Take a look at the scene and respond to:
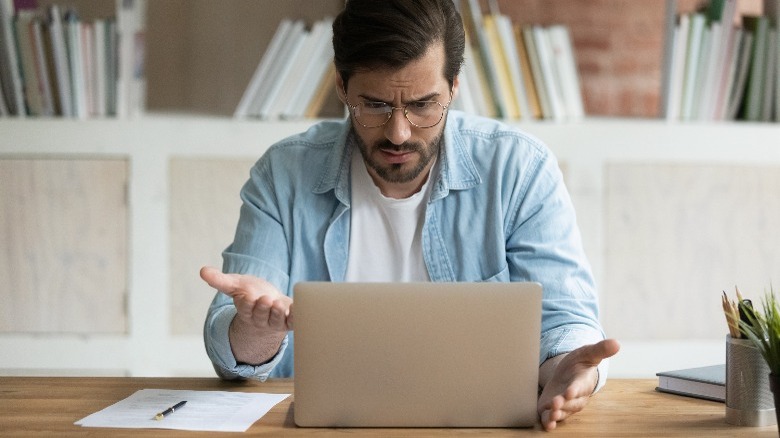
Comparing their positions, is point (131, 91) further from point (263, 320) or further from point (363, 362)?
point (363, 362)

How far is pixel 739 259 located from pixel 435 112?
4.97 feet

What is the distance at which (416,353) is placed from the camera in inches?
50.7

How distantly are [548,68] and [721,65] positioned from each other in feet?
1.75

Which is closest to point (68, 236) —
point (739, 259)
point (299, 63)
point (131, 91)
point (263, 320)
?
point (131, 91)

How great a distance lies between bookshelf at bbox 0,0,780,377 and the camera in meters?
2.79

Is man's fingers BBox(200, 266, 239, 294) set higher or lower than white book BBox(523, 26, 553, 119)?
lower

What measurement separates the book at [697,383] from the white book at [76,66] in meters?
1.91

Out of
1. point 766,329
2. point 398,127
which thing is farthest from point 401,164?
point 766,329

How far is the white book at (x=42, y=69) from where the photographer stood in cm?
279

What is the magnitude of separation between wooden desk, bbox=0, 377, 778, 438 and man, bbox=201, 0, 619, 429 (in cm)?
11

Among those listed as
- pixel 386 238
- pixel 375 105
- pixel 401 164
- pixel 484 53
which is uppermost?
pixel 484 53

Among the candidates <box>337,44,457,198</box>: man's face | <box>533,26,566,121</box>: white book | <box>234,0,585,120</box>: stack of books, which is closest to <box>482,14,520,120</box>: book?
<box>234,0,585,120</box>: stack of books

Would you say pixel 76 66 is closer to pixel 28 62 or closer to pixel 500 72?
pixel 28 62

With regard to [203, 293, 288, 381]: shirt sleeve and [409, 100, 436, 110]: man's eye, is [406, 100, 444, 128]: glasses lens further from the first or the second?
[203, 293, 288, 381]: shirt sleeve
